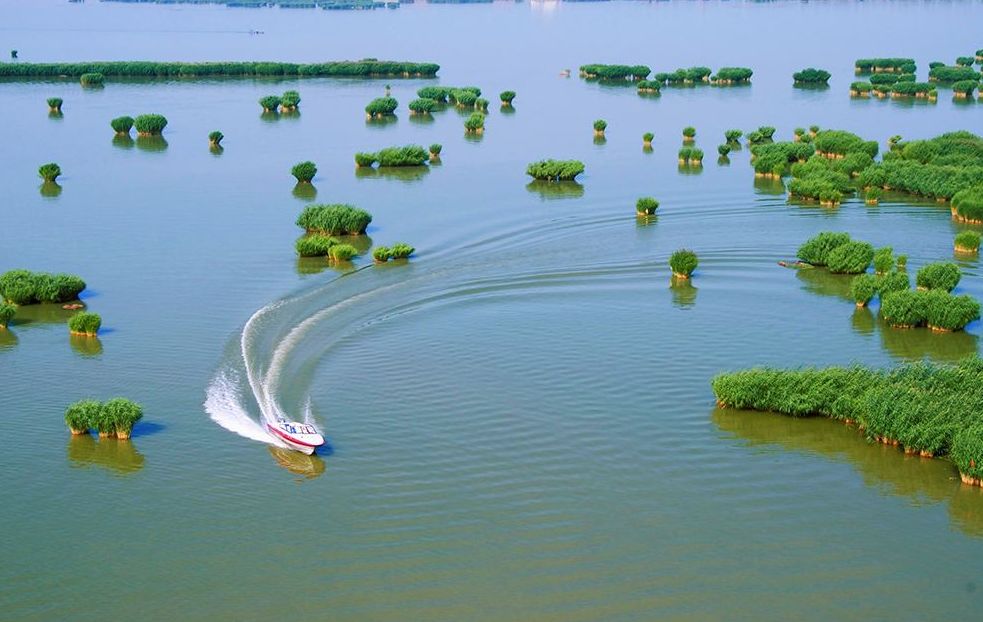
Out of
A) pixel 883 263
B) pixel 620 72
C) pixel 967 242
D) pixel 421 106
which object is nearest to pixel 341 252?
pixel 883 263

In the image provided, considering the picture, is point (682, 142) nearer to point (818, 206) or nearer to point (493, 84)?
point (818, 206)

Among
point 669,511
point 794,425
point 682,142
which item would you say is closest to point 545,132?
point 682,142

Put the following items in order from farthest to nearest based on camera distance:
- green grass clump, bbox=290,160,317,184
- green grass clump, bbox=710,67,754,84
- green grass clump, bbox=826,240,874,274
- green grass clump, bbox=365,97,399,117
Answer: green grass clump, bbox=710,67,754,84
green grass clump, bbox=365,97,399,117
green grass clump, bbox=290,160,317,184
green grass clump, bbox=826,240,874,274

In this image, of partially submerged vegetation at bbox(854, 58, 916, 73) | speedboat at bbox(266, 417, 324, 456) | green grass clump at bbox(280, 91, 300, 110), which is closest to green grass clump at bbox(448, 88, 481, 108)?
green grass clump at bbox(280, 91, 300, 110)

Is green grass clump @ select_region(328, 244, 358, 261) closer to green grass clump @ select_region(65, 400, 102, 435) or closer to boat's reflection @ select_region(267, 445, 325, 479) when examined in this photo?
green grass clump @ select_region(65, 400, 102, 435)

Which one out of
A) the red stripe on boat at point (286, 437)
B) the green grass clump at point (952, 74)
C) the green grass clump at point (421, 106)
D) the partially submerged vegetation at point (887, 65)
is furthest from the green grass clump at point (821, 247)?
the partially submerged vegetation at point (887, 65)

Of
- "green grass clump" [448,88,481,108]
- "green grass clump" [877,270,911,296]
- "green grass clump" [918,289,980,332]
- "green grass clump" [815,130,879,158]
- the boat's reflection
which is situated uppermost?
"green grass clump" [448,88,481,108]

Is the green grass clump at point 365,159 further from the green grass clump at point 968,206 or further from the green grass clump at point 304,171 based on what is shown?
the green grass clump at point 968,206
